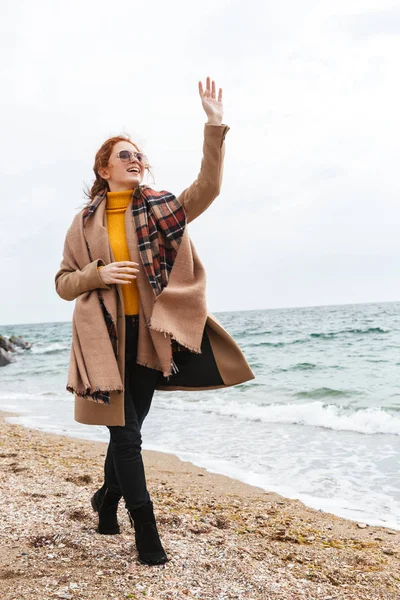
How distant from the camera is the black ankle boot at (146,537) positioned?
269 centimetres

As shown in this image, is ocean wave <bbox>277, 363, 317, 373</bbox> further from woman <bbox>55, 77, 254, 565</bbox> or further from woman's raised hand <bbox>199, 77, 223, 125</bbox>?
woman's raised hand <bbox>199, 77, 223, 125</bbox>

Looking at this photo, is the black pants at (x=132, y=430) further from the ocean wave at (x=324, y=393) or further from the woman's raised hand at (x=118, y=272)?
the ocean wave at (x=324, y=393)

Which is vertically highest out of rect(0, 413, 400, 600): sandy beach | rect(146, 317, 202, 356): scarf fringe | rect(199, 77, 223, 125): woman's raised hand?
rect(199, 77, 223, 125): woman's raised hand

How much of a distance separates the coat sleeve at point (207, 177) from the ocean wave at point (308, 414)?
5944 mm

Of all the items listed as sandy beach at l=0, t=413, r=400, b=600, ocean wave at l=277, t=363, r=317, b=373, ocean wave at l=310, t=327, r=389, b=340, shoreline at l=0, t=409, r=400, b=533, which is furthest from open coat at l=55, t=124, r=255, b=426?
ocean wave at l=310, t=327, r=389, b=340

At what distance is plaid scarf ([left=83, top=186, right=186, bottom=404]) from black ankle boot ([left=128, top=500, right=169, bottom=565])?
73cm

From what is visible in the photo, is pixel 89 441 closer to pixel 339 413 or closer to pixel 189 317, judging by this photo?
pixel 339 413

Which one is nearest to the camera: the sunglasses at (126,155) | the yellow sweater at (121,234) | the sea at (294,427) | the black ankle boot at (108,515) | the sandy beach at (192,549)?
the sandy beach at (192,549)

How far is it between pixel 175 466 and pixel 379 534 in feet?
8.57

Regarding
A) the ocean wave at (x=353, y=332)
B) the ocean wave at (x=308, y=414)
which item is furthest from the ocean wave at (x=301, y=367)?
the ocean wave at (x=353, y=332)

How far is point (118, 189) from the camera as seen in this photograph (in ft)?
9.90

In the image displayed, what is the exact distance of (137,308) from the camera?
2818 millimetres

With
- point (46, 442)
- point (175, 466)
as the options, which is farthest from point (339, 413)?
point (46, 442)

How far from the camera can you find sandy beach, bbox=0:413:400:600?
249cm
